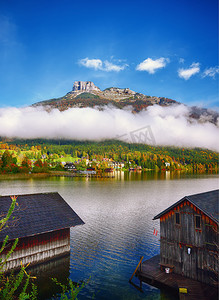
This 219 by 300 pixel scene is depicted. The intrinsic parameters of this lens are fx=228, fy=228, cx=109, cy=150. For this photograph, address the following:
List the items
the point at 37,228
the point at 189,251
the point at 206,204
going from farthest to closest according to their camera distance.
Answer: the point at 37,228 < the point at 206,204 < the point at 189,251

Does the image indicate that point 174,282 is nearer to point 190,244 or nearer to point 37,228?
point 190,244

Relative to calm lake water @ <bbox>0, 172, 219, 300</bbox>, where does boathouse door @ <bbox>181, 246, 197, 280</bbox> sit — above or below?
above

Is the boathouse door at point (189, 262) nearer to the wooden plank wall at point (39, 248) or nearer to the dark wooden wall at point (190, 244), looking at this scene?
the dark wooden wall at point (190, 244)

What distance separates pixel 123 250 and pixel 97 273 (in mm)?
6178

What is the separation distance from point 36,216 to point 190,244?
15.4 meters

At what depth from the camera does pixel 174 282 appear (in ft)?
64.1

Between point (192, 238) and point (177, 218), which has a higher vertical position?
point (177, 218)

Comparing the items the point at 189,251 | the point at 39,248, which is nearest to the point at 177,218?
the point at 189,251

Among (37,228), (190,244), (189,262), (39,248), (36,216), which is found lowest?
(189,262)

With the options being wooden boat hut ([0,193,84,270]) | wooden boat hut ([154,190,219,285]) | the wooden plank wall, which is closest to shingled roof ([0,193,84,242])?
wooden boat hut ([0,193,84,270])

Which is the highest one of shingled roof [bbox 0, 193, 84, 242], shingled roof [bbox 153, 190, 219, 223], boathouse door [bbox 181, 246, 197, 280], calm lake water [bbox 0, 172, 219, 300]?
shingled roof [bbox 153, 190, 219, 223]

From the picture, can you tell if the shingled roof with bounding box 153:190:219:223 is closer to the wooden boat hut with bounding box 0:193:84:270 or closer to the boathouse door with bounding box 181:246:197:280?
the boathouse door with bounding box 181:246:197:280

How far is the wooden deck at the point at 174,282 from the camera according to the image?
17.6m

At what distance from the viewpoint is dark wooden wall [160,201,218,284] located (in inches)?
741
